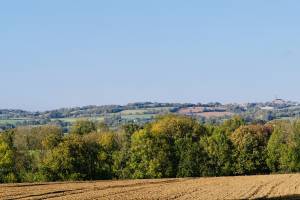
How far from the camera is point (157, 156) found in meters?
108

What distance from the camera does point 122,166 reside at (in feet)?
356

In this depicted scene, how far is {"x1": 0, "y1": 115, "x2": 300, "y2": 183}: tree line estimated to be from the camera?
336ft

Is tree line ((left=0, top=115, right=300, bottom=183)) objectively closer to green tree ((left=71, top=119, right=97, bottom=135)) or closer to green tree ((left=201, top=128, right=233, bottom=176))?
green tree ((left=201, top=128, right=233, bottom=176))

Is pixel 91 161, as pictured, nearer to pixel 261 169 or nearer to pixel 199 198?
pixel 261 169

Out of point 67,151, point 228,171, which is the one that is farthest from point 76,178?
point 228,171

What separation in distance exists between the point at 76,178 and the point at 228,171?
27477 mm

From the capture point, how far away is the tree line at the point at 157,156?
10256 cm

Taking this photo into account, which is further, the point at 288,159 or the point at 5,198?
the point at 288,159

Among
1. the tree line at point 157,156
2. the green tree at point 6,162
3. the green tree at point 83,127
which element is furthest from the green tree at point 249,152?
the green tree at point 83,127

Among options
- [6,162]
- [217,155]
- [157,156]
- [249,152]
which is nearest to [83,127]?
[157,156]

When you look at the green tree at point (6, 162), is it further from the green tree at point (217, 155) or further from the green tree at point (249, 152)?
the green tree at point (249, 152)

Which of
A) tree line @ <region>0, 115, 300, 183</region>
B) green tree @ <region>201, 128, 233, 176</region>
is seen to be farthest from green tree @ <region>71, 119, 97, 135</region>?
green tree @ <region>201, 128, 233, 176</region>

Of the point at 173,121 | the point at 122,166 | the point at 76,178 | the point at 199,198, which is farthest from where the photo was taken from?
the point at 173,121

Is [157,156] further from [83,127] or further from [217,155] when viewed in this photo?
[83,127]
